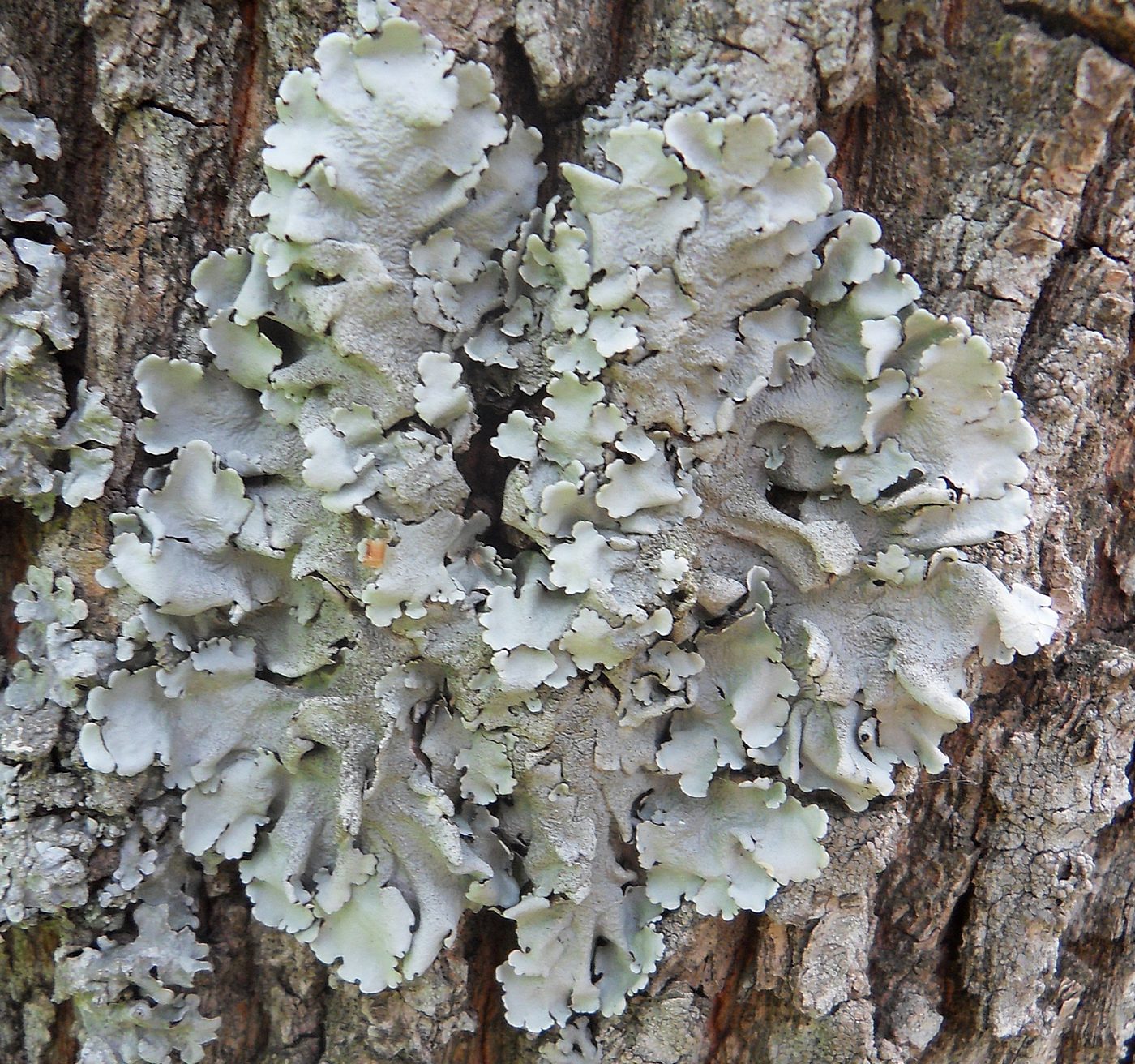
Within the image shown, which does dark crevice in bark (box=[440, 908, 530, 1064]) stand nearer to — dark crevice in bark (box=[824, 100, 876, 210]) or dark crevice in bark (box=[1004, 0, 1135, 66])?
Result: dark crevice in bark (box=[824, 100, 876, 210])

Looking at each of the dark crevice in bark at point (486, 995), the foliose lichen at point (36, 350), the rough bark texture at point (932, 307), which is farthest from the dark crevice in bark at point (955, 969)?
the foliose lichen at point (36, 350)

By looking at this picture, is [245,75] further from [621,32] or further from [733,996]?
[733,996]

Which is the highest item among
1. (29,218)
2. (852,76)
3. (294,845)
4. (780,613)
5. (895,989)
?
(852,76)

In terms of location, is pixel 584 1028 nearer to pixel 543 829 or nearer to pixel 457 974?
pixel 457 974

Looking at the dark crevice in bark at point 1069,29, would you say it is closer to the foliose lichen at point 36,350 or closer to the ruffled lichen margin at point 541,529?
the ruffled lichen margin at point 541,529

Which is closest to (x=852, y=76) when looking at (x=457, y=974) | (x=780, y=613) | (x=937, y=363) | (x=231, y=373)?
(x=937, y=363)
